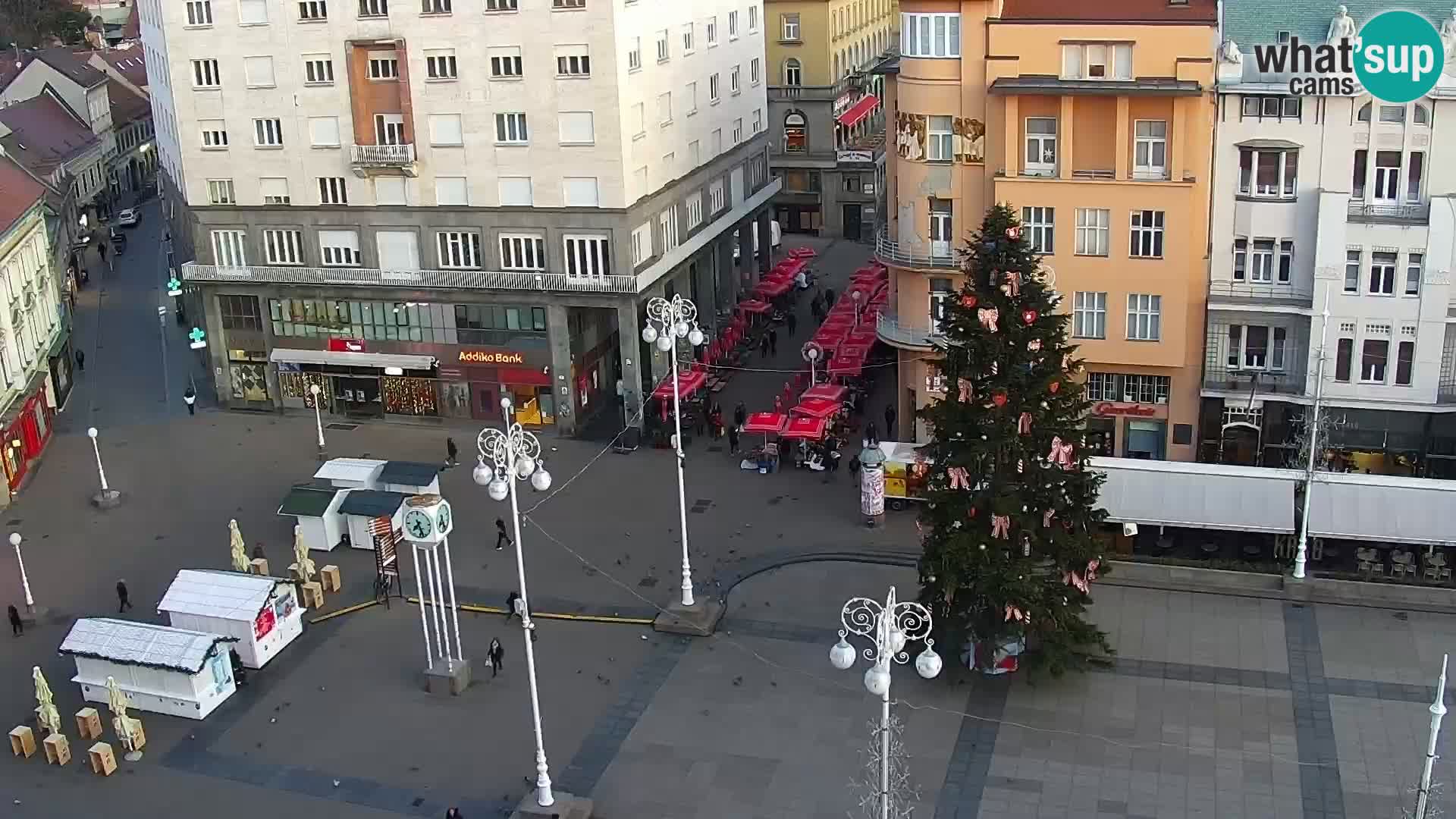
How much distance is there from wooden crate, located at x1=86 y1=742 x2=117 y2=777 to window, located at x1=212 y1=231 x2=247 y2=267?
3040cm

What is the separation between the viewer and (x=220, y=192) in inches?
2552

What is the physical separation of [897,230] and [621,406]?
16.7 m

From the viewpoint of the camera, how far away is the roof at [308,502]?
52.0 m

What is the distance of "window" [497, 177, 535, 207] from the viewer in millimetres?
60719

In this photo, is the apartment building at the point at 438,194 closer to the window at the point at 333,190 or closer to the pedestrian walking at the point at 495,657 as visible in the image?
the window at the point at 333,190

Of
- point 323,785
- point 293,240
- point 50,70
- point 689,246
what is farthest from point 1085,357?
point 50,70

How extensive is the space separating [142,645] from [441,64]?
27748 millimetres

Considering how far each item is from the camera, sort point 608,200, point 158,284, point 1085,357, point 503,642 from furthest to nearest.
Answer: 1. point 158,284
2. point 608,200
3. point 1085,357
4. point 503,642

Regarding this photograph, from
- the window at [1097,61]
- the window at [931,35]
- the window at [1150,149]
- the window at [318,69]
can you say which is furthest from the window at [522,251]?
the window at [1150,149]

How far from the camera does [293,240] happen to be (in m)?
64.6

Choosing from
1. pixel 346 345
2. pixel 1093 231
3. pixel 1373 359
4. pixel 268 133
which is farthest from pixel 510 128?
pixel 1373 359

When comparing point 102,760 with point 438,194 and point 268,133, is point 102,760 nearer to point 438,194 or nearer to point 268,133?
point 438,194

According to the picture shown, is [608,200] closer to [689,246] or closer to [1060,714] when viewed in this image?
[689,246]

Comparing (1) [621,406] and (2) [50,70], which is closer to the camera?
(1) [621,406]
